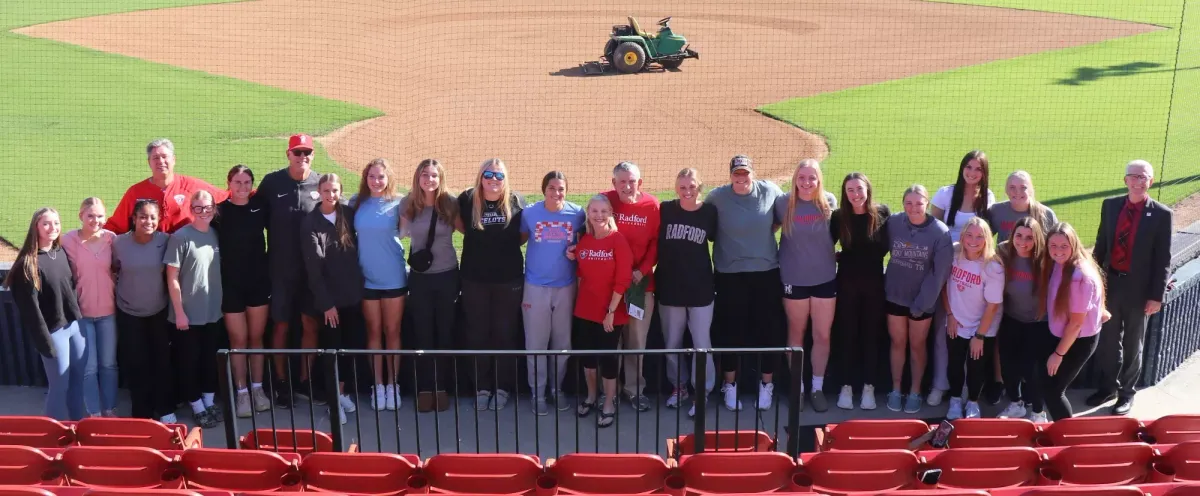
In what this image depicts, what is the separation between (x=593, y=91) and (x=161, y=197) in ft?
40.2

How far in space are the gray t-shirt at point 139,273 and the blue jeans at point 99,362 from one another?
5.9 inches

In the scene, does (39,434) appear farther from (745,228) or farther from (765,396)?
(765,396)

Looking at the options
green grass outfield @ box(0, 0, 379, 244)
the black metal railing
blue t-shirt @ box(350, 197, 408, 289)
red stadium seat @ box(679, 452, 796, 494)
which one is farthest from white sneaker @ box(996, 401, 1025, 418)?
green grass outfield @ box(0, 0, 379, 244)

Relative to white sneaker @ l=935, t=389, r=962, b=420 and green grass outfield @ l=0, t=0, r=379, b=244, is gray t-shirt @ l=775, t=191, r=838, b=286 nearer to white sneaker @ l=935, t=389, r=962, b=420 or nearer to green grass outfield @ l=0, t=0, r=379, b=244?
white sneaker @ l=935, t=389, r=962, b=420

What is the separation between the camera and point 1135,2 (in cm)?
2762

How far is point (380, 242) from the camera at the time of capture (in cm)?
608

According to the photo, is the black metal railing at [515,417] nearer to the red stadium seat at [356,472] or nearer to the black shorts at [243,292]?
the black shorts at [243,292]

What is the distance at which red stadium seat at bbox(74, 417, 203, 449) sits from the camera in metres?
4.88

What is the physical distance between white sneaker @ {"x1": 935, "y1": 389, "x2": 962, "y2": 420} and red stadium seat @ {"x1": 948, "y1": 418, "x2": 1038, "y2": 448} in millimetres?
1418

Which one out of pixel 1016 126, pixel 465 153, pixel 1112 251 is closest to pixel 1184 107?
pixel 1016 126

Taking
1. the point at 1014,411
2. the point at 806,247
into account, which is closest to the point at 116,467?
the point at 806,247

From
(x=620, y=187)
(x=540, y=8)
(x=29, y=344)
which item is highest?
(x=540, y=8)

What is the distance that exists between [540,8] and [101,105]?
12.7 meters

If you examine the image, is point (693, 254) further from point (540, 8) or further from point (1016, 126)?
point (540, 8)
